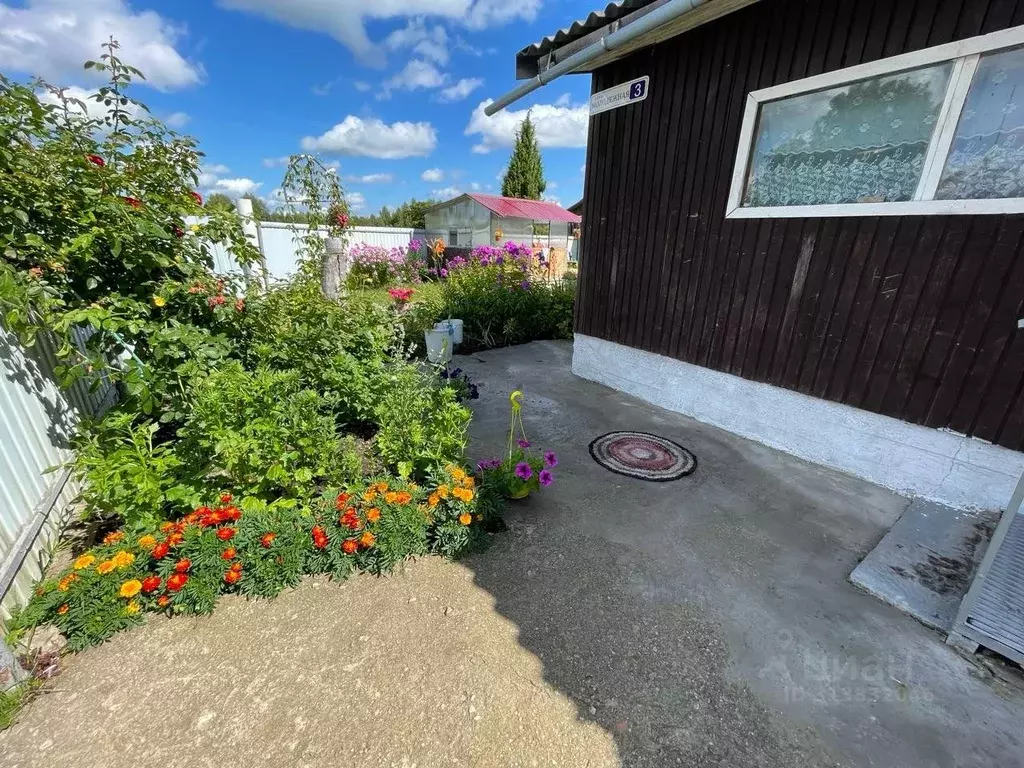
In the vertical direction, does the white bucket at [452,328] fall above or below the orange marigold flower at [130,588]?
above

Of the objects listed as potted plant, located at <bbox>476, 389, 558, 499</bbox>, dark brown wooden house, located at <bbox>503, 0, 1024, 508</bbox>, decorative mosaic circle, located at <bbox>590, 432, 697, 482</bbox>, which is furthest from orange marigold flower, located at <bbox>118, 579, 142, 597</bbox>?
dark brown wooden house, located at <bbox>503, 0, 1024, 508</bbox>

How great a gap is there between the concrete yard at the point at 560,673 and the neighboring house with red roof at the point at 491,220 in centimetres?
1488

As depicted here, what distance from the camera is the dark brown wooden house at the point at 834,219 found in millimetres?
2158

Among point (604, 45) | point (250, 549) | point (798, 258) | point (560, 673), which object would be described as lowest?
point (560, 673)

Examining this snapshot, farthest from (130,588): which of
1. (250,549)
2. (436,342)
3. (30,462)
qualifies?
(436,342)

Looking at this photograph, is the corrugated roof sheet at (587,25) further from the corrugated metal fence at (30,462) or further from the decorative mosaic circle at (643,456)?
the corrugated metal fence at (30,462)

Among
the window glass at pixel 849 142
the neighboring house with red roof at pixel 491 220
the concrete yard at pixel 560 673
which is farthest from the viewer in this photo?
the neighboring house with red roof at pixel 491 220

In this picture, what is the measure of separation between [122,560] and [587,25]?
14.0ft

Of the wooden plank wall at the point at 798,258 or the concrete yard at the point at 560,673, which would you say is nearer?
the concrete yard at the point at 560,673

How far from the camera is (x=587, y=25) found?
3111 millimetres

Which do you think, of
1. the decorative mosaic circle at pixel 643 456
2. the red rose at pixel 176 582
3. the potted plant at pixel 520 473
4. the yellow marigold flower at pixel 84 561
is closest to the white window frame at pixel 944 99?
the decorative mosaic circle at pixel 643 456

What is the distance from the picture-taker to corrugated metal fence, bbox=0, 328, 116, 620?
63.7 inches

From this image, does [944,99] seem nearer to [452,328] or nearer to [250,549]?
[250,549]

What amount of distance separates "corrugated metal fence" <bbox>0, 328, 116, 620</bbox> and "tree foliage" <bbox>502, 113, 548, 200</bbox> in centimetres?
2504
